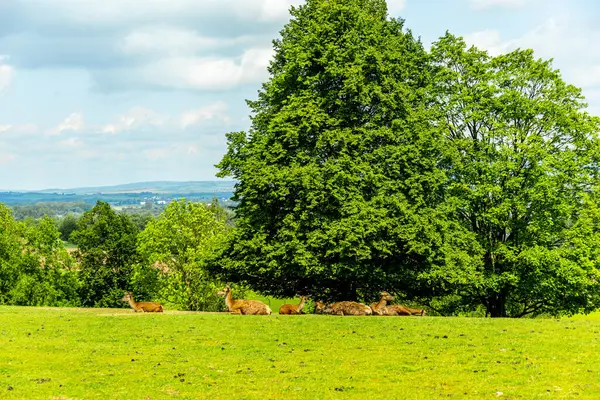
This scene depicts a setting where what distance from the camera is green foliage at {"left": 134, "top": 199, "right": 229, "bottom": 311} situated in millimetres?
60406

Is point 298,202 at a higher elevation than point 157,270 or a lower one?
higher

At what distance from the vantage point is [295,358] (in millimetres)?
19359

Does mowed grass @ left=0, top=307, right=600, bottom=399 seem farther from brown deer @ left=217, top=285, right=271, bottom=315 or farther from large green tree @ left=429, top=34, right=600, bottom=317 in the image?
large green tree @ left=429, top=34, right=600, bottom=317

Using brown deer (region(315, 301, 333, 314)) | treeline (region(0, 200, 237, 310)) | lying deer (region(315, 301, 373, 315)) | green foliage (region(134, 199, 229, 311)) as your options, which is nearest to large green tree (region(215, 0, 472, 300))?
brown deer (region(315, 301, 333, 314))

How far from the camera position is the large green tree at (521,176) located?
37.3 m

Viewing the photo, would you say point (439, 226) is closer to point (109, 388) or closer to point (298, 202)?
point (298, 202)

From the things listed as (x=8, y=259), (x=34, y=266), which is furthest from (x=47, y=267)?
(x=8, y=259)

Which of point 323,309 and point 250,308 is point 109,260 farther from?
point 323,309

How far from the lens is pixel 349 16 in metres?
36.6

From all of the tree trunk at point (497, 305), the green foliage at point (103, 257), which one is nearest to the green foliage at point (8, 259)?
the green foliage at point (103, 257)

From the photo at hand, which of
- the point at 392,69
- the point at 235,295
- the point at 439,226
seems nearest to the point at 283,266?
the point at 439,226

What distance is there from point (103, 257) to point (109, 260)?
0.75m

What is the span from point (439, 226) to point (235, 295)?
32.6 m

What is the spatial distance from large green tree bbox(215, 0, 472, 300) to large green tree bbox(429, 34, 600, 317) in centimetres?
294
